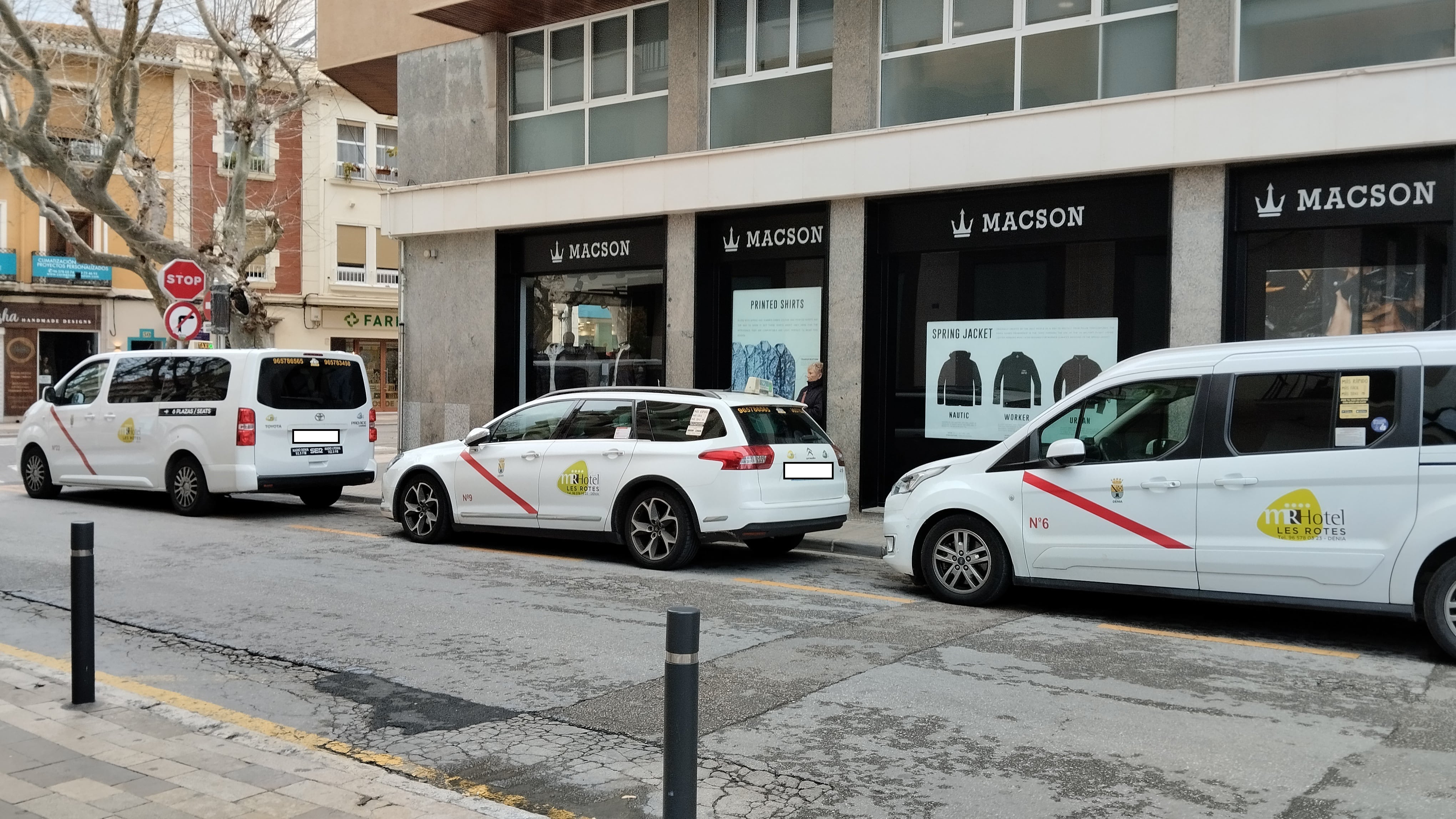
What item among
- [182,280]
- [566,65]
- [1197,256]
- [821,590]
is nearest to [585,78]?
[566,65]

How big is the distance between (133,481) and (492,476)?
5875 millimetres

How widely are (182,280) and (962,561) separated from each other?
1230cm

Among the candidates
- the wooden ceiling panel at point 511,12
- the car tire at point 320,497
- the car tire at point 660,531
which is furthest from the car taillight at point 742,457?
the wooden ceiling panel at point 511,12

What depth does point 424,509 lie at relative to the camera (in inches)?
464

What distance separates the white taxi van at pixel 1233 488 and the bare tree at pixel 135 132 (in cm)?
1221

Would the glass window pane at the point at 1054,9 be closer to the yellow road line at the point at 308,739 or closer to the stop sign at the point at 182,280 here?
the yellow road line at the point at 308,739

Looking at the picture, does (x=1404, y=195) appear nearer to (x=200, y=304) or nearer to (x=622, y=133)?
(x=622, y=133)

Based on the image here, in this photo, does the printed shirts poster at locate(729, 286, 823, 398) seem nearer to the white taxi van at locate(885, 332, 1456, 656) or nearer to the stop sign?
the white taxi van at locate(885, 332, 1456, 656)

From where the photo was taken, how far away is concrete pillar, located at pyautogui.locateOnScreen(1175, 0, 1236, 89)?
1184 centimetres

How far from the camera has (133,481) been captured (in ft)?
47.0

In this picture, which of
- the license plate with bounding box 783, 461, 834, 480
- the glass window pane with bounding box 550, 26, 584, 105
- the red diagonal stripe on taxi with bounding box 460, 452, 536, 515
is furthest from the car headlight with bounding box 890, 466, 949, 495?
the glass window pane with bounding box 550, 26, 584, 105

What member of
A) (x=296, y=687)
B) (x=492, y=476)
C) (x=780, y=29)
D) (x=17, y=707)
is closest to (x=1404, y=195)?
(x=780, y=29)

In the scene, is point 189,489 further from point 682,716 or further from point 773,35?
point 682,716

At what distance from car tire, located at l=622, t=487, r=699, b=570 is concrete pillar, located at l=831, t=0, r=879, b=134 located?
603cm
